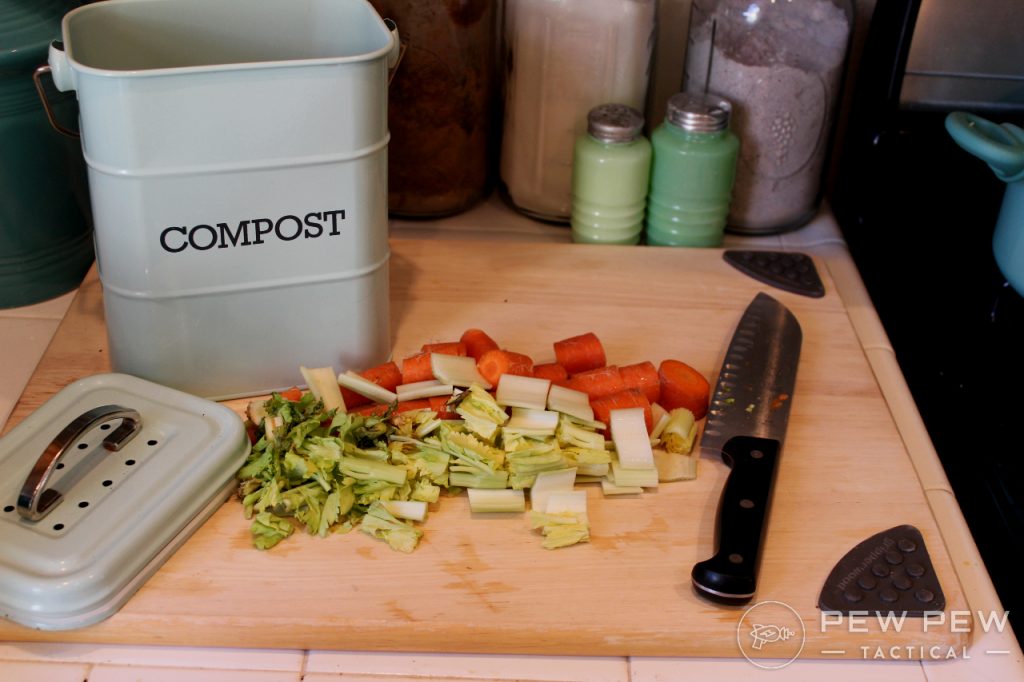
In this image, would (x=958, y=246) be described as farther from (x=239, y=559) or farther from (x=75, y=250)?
(x=75, y=250)

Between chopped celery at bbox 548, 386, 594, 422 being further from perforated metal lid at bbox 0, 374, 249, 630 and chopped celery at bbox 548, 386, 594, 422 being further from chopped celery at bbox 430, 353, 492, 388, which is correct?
perforated metal lid at bbox 0, 374, 249, 630

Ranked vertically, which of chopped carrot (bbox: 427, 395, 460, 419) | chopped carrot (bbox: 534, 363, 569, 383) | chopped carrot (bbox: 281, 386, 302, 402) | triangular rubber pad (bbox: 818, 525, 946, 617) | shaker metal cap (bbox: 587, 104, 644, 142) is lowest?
triangular rubber pad (bbox: 818, 525, 946, 617)

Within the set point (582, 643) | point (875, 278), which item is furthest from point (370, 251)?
point (875, 278)

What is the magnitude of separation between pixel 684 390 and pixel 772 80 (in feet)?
1.47

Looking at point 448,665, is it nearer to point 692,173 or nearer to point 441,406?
point 441,406

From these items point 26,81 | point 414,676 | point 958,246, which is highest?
point 26,81

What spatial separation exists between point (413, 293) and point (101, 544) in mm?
506

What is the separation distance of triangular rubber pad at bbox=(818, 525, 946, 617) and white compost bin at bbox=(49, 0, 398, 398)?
1.67 feet

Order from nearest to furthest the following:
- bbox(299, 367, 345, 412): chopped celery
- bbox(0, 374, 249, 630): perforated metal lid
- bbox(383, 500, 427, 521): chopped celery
→ bbox(0, 374, 249, 630): perforated metal lid < bbox(383, 500, 427, 521): chopped celery < bbox(299, 367, 345, 412): chopped celery

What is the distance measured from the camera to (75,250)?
50.1 inches

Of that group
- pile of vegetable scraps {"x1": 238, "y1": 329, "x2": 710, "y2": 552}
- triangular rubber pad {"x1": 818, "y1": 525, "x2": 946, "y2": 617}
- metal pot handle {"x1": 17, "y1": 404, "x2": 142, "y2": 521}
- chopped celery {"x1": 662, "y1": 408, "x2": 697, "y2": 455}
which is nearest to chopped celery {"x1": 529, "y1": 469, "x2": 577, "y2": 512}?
pile of vegetable scraps {"x1": 238, "y1": 329, "x2": 710, "y2": 552}

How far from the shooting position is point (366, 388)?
3.43 ft

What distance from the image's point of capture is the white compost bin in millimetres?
903

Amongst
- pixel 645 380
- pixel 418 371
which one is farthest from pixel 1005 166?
pixel 418 371
